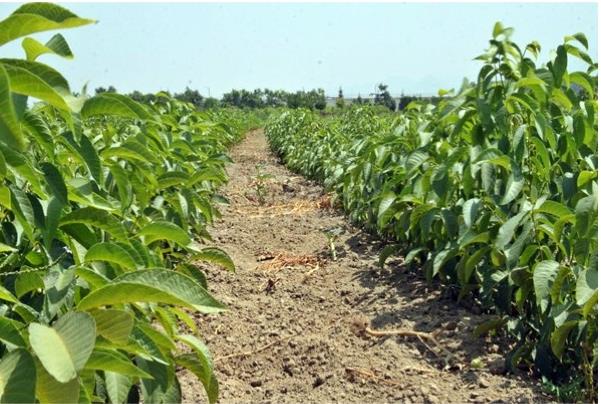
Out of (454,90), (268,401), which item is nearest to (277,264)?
(454,90)

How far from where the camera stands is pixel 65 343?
886 mm

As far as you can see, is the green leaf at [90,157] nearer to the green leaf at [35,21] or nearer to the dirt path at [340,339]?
the green leaf at [35,21]

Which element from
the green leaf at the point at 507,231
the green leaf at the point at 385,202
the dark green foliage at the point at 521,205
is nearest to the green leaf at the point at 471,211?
the dark green foliage at the point at 521,205

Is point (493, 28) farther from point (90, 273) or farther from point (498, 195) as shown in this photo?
point (90, 273)

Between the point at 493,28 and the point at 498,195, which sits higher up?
the point at 493,28

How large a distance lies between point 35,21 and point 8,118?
174 mm

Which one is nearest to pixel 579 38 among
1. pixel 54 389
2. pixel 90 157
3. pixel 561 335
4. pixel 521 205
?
pixel 521 205

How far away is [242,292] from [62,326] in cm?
265

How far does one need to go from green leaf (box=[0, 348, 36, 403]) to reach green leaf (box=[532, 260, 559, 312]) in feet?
5.08

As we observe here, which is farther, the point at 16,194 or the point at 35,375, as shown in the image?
the point at 16,194

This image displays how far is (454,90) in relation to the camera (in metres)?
3.36

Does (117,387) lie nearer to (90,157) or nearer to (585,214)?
(90,157)

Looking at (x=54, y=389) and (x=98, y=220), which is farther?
(x=98, y=220)

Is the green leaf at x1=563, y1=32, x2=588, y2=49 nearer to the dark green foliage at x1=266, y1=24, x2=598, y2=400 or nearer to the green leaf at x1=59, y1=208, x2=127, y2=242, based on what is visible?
the dark green foliage at x1=266, y1=24, x2=598, y2=400
